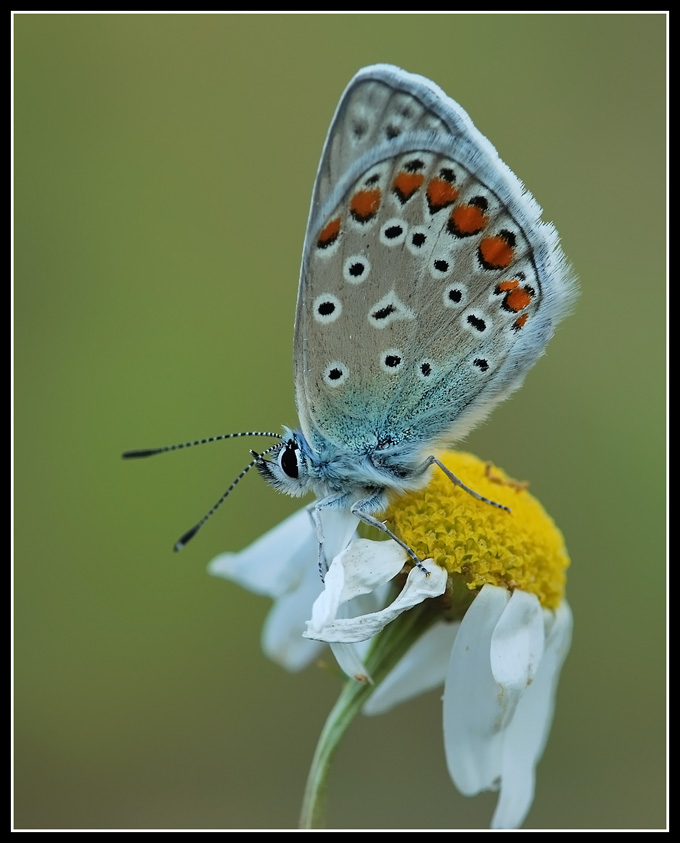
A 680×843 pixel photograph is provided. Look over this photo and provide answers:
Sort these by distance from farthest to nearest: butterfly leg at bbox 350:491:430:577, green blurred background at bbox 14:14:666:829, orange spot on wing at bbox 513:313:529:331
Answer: green blurred background at bbox 14:14:666:829 → orange spot on wing at bbox 513:313:529:331 → butterfly leg at bbox 350:491:430:577

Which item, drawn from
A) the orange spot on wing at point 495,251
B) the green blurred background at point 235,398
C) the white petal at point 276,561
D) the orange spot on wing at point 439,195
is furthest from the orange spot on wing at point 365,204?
the green blurred background at point 235,398

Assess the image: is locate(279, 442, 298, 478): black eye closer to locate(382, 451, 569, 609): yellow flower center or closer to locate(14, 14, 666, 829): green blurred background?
locate(382, 451, 569, 609): yellow flower center

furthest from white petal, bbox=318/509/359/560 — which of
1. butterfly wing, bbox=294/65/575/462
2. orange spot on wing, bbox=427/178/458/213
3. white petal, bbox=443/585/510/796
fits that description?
orange spot on wing, bbox=427/178/458/213

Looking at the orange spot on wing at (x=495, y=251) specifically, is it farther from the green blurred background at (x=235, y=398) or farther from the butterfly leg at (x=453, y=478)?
the green blurred background at (x=235, y=398)

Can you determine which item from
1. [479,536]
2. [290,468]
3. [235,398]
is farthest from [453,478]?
[235,398]

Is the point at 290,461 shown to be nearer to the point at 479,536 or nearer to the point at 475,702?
the point at 479,536

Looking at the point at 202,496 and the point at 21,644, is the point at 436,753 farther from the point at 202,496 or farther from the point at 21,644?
the point at 21,644

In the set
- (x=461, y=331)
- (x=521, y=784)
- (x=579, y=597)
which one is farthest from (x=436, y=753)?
(x=461, y=331)
